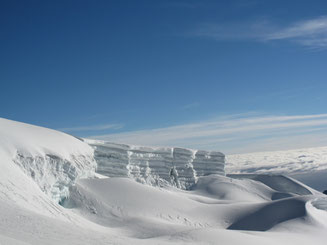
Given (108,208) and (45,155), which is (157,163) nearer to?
(108,208)

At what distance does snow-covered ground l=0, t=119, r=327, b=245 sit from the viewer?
44.8ft

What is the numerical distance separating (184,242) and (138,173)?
612 inches

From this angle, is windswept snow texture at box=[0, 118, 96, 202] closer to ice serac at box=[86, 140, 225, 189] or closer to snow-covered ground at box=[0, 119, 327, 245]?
snow-covered ground at box=[0, 119, 327, 245]

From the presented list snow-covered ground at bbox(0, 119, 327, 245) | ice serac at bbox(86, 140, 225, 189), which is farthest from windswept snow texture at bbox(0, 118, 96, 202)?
ice serac at bbox(86, 140, 225, 189)

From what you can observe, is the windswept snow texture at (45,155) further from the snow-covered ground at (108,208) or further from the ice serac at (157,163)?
the ice serac at (157,163)

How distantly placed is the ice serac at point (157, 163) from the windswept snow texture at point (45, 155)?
199 inches

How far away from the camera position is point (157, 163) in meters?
30.5

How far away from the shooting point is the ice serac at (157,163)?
27.3 metres

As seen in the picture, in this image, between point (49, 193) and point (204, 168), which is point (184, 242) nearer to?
point (49, 193)

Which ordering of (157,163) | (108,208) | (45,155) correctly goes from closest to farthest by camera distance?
(45,155)
(108,208)
(157,163)

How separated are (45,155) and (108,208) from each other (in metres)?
4.31

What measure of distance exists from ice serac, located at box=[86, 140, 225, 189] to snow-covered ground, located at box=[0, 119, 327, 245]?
410 centimetres

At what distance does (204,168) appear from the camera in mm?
35281

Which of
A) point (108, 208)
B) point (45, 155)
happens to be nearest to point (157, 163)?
point (108, 208)
